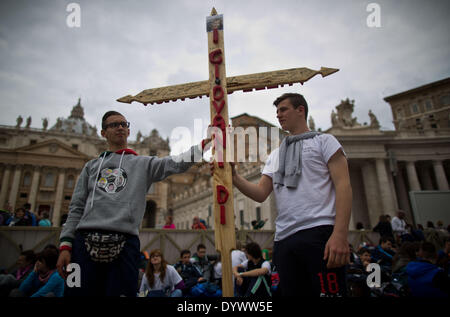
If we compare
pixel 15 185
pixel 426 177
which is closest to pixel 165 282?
pixel 426 177

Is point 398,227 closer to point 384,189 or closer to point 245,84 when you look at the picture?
point 245,84

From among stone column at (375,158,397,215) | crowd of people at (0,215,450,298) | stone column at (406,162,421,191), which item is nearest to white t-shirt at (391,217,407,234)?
crowd of people at (0,215,450,298)

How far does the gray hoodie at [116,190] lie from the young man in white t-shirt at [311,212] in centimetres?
83

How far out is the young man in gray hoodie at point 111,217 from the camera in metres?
2.45

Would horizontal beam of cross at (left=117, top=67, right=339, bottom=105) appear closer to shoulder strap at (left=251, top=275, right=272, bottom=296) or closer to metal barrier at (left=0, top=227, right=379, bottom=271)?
shoulder strap at (left=251, top=275, right=272, bottom=296)

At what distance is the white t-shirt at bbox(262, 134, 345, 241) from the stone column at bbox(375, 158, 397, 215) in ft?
105

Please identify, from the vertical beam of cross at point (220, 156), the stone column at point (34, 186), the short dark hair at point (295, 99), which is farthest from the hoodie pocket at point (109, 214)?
the stone column at point (34, 186)

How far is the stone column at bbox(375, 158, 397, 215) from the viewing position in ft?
96.5

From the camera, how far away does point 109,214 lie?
2.58 metres

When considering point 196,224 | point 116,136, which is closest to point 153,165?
point 116,136

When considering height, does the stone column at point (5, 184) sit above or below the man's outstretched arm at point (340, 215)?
above

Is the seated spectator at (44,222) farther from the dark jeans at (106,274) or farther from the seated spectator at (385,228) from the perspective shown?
the seated spectator at (385,228)

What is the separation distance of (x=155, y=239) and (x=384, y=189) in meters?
28.5

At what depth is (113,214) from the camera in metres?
2.58
